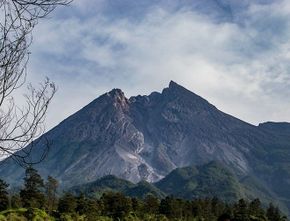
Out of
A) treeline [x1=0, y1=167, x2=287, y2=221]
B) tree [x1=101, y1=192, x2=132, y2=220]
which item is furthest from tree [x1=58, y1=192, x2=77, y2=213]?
tree [x1=101, y1=192, x2=132, y2=220]

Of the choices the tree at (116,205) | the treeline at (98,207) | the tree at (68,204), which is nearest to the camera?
the treeline at (98,207)

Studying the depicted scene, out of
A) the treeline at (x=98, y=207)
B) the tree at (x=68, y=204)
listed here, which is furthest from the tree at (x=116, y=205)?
the tree at (x=68, y=204)

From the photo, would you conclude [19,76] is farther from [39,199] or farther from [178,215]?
[178,215]

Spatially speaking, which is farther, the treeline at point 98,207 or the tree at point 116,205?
the tree at point 116,205

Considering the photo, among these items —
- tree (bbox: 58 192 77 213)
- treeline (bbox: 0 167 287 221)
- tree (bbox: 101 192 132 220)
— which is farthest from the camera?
tree (bbox: 101 192 132 220)

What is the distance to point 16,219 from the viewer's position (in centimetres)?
1503

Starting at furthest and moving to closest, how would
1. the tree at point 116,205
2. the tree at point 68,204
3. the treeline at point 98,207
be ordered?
the tree at point 116,205 → the tree at point 68,204 → the treeline at point 98,207

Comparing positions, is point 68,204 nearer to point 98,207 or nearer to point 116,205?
point 98,207

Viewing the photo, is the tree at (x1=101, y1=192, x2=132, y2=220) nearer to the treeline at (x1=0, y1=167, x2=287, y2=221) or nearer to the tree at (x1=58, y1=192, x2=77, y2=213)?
the treeline at (x1=0, y1=167, x2=287, y2=221)

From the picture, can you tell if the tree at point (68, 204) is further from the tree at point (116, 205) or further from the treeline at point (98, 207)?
the tree at point (116, 205)

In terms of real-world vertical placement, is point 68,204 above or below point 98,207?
above

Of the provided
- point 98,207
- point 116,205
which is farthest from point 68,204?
point 116,205

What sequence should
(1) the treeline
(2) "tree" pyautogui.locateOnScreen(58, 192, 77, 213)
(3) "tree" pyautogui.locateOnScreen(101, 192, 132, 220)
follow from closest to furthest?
(1) the treeline < (2) "tree" pyautogui.locateOnScreen(58, 192, 77, 213) < (3) "tree" pyautogui.locateOnScreen(101, 192, 132, 220)

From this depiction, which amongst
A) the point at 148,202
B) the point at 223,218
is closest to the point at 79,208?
the point at 148,202
